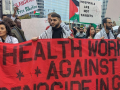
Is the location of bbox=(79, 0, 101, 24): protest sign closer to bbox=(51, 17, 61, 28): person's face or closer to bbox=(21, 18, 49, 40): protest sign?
bbox=(21, 18, 49, 40): protest sign

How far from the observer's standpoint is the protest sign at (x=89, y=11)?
192 inches

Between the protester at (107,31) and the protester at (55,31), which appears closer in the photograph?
the protester at (55,31)

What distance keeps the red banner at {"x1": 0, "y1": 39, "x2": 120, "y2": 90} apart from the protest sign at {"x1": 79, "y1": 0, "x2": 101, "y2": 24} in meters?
1.55

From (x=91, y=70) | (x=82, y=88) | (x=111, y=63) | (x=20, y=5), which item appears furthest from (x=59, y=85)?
(x=20, y=5)

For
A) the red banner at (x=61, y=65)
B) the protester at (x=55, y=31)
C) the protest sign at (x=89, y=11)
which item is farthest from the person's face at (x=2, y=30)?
the protest sign at (x=89, y=11)

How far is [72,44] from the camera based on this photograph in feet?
10.9

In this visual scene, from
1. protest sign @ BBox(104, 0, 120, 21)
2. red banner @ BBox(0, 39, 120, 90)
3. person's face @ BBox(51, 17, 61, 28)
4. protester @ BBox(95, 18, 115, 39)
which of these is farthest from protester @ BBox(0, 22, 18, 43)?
protest sign @ BBox(104, 0, 120, 21)

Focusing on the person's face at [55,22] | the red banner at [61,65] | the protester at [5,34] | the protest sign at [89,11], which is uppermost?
the protest sign at [89,11]

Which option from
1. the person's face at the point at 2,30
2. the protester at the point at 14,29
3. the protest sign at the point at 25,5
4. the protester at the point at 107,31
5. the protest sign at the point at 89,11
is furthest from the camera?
the protest sign at the point at 25,5

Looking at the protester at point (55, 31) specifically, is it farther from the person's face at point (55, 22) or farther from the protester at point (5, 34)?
the protester at point (5, 34)

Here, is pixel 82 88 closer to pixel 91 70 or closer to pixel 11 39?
pixel 91 70

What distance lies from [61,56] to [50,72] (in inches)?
15.1

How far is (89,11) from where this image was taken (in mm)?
4934

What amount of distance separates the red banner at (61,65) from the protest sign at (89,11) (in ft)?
5.09
